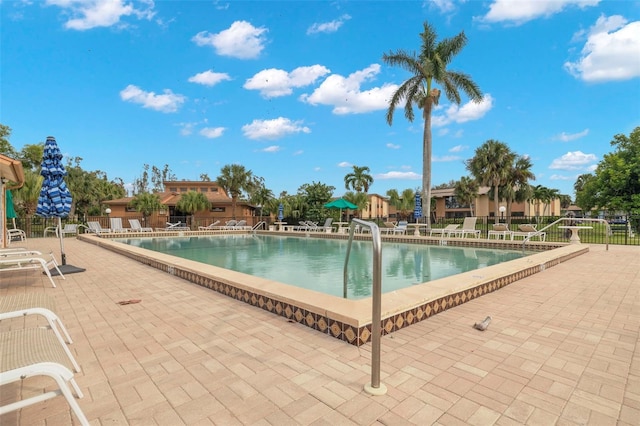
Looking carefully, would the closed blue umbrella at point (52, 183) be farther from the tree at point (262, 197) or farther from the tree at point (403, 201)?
the tree at point (403, 201)

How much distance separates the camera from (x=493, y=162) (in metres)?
28.1

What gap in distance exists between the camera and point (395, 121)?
19578 millimetres

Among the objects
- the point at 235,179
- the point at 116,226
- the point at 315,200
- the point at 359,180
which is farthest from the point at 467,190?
the point at 116,226

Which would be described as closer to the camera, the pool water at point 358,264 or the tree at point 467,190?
the pool water at point 358,264

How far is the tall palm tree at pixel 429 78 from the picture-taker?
17562mm

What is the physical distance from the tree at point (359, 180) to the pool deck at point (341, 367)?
3362 centimetres

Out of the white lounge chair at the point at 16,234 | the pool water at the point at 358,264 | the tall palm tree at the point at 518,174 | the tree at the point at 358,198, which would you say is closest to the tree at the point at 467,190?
the tall palm tree at the point at 518,174

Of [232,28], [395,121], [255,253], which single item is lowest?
[255,253]

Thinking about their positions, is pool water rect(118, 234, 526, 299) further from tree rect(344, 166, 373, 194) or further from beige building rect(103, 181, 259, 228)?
tree rect(344, 166, 373, 194)

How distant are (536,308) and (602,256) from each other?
6.27 metres

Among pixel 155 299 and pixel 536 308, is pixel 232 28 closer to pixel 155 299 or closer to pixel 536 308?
pixel 155 299

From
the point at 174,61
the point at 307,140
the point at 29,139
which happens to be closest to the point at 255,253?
the point at 174,61

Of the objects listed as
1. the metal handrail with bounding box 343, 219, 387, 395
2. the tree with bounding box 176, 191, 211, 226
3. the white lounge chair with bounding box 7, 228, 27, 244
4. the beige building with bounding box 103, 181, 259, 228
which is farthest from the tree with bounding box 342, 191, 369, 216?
the metal handrail with bounding box 343, 219, 387, 395

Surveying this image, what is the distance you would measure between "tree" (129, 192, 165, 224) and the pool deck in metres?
25.5
